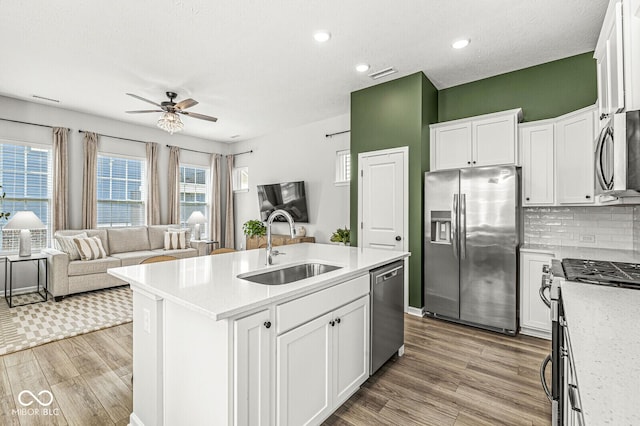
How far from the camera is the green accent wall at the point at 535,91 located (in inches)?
129

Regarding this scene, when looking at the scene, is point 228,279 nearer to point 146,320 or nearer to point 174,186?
point 146,320

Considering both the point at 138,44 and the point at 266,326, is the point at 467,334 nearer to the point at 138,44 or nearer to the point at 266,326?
the point at 266,326

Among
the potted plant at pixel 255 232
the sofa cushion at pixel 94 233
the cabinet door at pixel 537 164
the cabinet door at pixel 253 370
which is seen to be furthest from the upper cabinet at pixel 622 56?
the sofa cushion at pixel 94 233

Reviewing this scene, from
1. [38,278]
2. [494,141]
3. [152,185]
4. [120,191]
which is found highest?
[494,141]

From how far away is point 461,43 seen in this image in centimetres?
307

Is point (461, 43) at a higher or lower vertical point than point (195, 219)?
higher

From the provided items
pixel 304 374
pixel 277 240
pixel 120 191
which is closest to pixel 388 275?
pixel 304 374

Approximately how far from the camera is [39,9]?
2.56 m

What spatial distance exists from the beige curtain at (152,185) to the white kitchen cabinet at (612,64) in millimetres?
6645

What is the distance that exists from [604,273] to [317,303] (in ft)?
5.12

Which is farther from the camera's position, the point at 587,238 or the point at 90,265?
the point at 90,265

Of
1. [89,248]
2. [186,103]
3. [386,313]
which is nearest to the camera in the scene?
[386,313]

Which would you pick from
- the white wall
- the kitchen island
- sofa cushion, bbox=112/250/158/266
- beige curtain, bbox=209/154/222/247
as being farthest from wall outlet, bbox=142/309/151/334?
beige curtain, bbox=209/154/222/247

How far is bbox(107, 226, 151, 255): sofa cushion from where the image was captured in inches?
213
